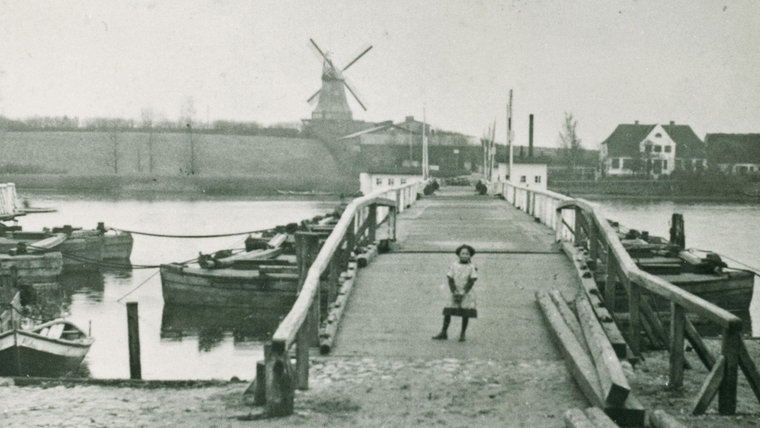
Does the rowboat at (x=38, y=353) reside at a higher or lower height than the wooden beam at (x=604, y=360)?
lower

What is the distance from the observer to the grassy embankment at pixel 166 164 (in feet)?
322

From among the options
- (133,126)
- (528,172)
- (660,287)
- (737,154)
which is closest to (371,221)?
(660,287)

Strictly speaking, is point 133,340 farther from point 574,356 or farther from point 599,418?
point 599,418

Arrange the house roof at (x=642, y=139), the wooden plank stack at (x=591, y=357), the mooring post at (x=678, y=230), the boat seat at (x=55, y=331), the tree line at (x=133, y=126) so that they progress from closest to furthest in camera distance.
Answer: the wooden plank stack at (x=591, y=357)
the boat seat at (x=55, y=331)
the mooring post at (x=678, y=230)
the house roof at (x=642, y=139)
the tree line at (x=133, y=126)

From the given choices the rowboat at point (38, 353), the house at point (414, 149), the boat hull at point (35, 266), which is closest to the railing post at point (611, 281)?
the rowboat at point (38, 353)

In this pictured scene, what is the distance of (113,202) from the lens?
7900cm

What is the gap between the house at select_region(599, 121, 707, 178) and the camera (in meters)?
108

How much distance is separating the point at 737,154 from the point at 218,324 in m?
93.3

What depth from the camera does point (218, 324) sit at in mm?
23500

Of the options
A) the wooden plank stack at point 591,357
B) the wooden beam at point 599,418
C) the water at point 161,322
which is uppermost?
the wooden plank stack at point 591,357

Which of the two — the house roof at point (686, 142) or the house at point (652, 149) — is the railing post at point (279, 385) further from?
the house roof at point (686, 142)

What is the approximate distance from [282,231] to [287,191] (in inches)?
2543

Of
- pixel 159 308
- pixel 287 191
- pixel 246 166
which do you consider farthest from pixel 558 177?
pixel 159 308

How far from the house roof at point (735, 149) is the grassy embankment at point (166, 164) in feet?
147
